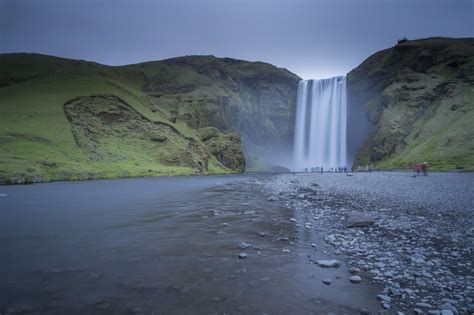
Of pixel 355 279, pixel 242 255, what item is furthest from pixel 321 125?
pixel 355 279

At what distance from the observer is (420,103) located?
8819 centimetres

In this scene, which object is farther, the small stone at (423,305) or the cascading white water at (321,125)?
the cascading white water at (321,125)

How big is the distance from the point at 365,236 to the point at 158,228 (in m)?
9.02

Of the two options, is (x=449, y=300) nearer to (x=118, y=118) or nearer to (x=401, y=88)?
(x=118, y=118)

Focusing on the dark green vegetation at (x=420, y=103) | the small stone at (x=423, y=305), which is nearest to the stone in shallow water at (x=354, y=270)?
the small stone at (x=423, y=305)

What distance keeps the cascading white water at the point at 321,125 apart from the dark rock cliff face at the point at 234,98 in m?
18.4

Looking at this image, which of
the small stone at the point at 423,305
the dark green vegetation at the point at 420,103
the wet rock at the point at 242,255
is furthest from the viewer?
the dark green vegetation at the point at 420,103

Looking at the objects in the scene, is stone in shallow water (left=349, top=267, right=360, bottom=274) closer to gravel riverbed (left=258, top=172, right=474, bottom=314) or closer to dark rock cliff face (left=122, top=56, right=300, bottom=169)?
gravel riverbed (left=258, top=172, right=474, bottom=314)

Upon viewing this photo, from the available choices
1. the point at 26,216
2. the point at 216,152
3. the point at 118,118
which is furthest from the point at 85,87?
the point at 26,216

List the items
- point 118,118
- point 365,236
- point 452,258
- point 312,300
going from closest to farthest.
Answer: point 312,300
point 452,258
point 365,236
point 118,118

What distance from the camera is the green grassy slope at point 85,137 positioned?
50.5 metres

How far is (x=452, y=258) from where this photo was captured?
760 cm

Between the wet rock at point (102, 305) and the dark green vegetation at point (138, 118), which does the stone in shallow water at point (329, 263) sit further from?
the dark green vegetation at point (138, 118)

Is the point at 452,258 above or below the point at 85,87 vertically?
below
